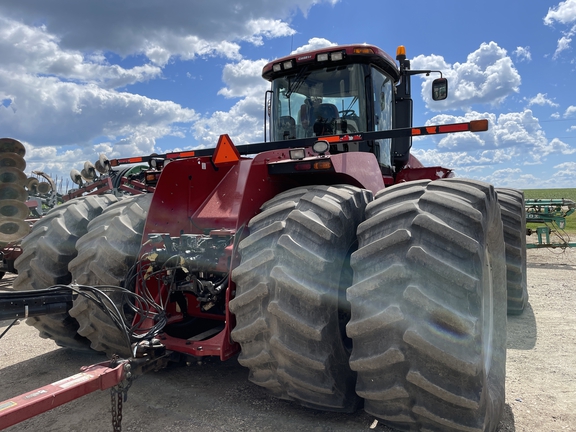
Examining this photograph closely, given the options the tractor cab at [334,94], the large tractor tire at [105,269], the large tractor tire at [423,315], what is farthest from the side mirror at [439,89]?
the large tractor tire at [105,269]

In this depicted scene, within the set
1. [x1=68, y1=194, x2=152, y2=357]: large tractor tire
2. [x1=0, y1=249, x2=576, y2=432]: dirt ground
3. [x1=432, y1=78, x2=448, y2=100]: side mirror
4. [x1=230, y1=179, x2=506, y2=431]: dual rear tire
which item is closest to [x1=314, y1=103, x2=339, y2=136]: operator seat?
[x1=432, y1=78, x2=448, y2=100]: side mirror

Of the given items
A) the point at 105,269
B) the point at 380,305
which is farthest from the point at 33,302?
the point at 380,305

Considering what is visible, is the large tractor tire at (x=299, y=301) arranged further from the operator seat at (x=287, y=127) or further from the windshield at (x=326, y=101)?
the operator seat at (x=287, y=127)

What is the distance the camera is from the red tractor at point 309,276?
233cm

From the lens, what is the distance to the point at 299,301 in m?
2.55

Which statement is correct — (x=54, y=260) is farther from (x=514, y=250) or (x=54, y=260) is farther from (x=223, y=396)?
(x=514, y=250)

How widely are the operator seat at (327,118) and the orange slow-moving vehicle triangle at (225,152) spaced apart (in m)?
1.71

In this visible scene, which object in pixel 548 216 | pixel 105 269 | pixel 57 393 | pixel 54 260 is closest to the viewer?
pixel 57 393

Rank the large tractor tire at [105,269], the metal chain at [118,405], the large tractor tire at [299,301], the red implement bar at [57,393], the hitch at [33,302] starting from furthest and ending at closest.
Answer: the large tractor tire at [105,269], the large tractor tire at [299,301], the metal chain at [118,405], the hitch at [33,302], the red implement bar at [57,393]

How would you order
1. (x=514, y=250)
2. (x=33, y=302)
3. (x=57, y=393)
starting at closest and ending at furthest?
(x=57, y=393)
(x=33, y=302)
(x=514, y=250)

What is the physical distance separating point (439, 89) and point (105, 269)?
4563mm

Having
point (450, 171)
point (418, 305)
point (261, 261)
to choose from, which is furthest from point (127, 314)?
point (450, 171)

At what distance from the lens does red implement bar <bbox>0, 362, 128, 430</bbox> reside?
197cm

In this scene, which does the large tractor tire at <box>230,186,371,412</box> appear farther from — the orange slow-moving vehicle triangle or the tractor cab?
the tractor cab
